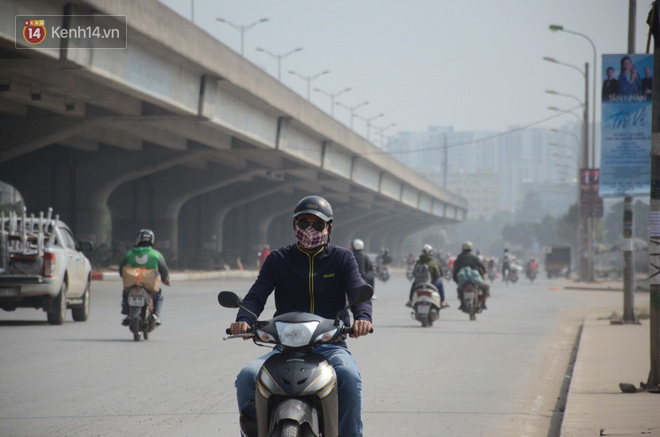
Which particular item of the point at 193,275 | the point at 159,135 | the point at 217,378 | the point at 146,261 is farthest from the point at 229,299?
the point at 193,275

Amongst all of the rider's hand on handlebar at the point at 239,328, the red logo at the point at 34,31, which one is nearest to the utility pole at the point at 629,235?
the red logo at the point at 34,31

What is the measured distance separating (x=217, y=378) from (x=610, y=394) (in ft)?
13.2

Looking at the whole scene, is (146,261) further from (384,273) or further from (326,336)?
(384,273)

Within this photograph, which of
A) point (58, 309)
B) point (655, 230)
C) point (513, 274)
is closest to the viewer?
point (655, 230)

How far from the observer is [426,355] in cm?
1445

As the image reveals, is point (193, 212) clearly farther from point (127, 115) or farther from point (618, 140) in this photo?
point (618, 140)

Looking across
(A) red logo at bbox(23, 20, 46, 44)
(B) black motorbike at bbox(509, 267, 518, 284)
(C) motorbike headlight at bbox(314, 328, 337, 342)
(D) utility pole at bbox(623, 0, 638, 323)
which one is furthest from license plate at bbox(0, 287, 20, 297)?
(B) black motorbike at bbox(509, 267, 518, 284)

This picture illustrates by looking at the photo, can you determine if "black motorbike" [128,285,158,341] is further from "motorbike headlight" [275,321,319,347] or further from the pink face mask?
"motorbike headlight" [275,321,319,347]

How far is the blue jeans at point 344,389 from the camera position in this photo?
212 inches

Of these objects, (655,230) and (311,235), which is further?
(655,230)

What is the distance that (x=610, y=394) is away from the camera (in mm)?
9938

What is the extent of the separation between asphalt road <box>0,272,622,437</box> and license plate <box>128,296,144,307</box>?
1.89 feet

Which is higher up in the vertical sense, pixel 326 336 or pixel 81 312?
pixel 326 336

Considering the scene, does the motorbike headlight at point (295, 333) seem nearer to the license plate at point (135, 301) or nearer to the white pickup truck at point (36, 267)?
the license plate at point (135, 301)
